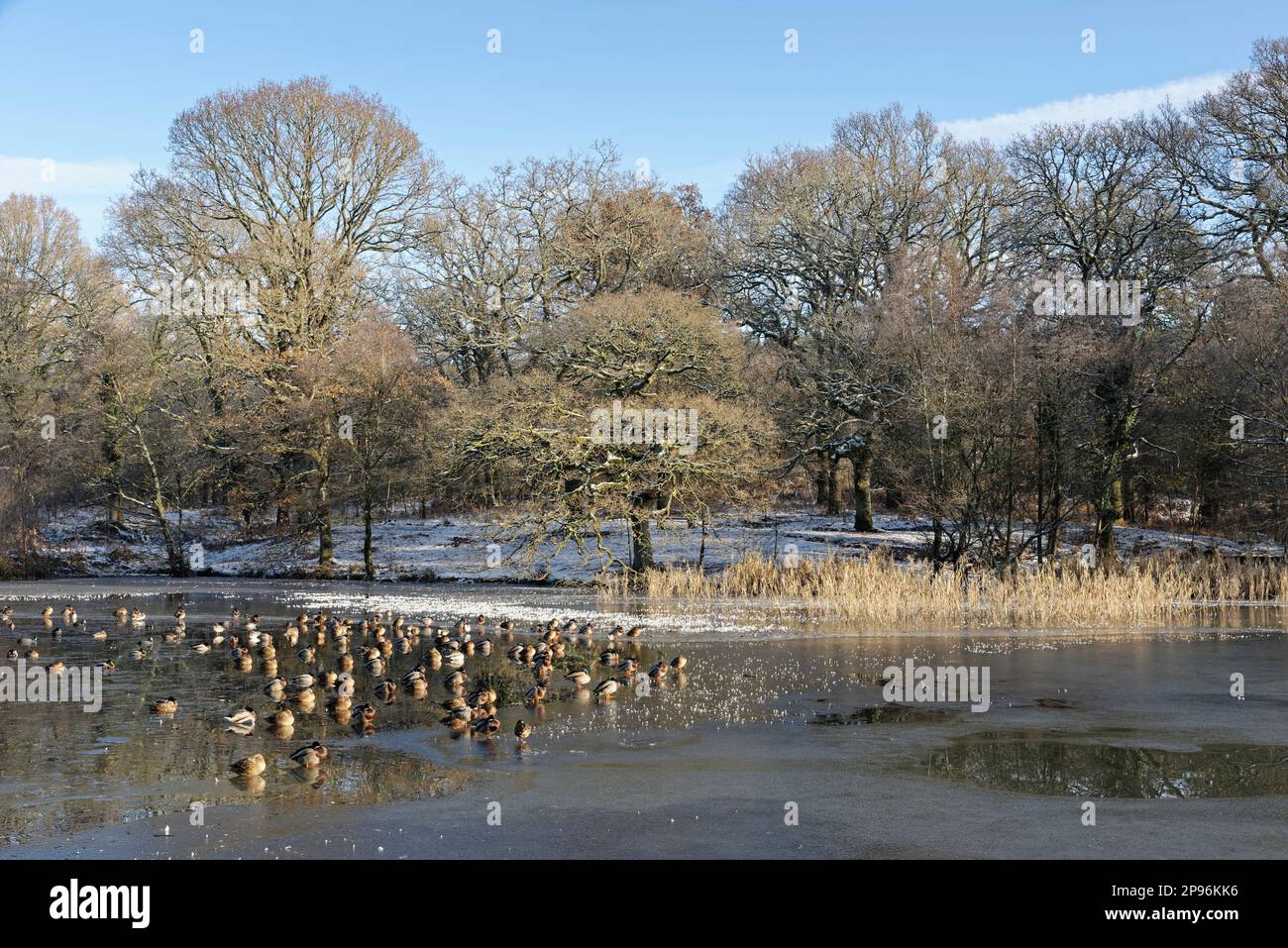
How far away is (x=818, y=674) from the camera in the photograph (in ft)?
49.5

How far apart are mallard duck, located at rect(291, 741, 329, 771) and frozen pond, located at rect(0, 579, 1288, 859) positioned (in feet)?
0.54

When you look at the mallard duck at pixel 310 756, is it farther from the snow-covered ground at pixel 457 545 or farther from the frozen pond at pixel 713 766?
the snow-covered ground at pixel 457 545

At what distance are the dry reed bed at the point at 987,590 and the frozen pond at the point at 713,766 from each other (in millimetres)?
3773

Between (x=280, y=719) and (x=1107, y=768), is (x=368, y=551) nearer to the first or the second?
(x=280, y=719)

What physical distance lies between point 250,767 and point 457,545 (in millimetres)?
28161

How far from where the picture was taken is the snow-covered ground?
32.8 m

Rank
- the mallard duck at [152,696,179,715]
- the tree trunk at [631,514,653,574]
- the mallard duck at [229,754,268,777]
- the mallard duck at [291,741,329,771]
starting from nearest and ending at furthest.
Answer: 1. the mallard duck at [229,754,268,777]
2. the mallard duck at [291,741,329,771]
3. the mallard duck at [152,696,179,715]
4. the tree trunk at [631,514,653,574]

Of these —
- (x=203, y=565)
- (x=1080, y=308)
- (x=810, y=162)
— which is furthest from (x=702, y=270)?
(x=203, y=565)

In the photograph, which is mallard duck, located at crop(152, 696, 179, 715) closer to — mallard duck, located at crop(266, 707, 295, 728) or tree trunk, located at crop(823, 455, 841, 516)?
mallard duck, located at crop(266, 707, 295, 728)

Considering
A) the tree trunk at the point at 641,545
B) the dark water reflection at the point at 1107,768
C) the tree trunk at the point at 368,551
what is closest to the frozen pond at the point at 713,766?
the dark water reflection at the point at 1107,768

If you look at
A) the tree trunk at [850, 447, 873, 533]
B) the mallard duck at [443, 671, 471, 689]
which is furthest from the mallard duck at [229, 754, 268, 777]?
the tree trunk at [850, 447, 873, 533]
